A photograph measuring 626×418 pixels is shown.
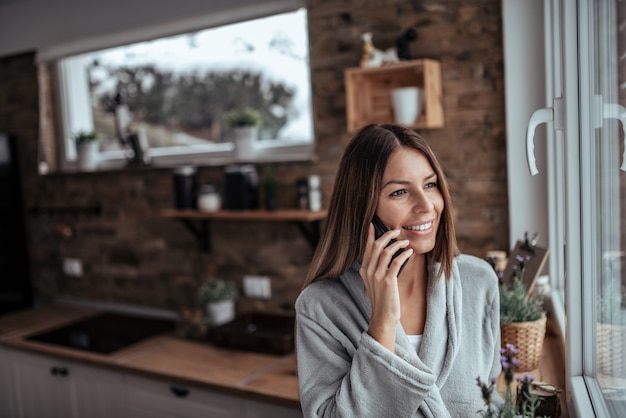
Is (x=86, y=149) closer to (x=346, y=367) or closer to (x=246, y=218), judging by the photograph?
(x=246, y=218)

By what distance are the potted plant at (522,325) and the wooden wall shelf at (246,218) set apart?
3.69ft

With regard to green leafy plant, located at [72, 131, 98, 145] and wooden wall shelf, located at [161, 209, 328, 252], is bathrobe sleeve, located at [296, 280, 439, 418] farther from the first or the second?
green leafy plant, located at [72, 131, 98, 145]

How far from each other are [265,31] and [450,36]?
981 mm

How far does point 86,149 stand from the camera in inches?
143

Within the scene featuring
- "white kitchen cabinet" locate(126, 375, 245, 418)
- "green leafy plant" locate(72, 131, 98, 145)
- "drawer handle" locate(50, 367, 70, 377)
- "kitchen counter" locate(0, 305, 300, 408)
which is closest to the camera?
"kitchen counter" locate(0, 305, 300, 408)

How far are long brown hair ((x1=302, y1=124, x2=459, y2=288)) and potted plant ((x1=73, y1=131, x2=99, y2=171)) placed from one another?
2568 millimetres

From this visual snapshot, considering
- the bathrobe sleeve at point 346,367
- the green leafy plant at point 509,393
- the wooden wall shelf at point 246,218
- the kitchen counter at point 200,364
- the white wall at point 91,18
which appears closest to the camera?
the green leafy plant at point 509,393

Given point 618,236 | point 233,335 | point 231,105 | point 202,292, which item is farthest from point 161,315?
point 618,236

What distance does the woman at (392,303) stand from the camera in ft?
4.21

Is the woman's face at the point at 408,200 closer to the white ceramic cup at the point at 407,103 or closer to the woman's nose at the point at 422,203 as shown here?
the woman's nose at the point at 422,203

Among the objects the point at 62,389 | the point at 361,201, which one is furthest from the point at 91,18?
the point at 361,201

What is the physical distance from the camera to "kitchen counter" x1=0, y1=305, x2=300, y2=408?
2357mm

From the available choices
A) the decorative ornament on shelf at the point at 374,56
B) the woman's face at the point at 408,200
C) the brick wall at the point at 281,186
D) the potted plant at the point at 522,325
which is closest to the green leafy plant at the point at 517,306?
the potted plant at the point at 522,325

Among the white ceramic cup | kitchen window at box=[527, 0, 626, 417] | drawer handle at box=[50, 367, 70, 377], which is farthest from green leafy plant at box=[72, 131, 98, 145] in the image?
kitchen window at box=[527, 0, 626, 417]
